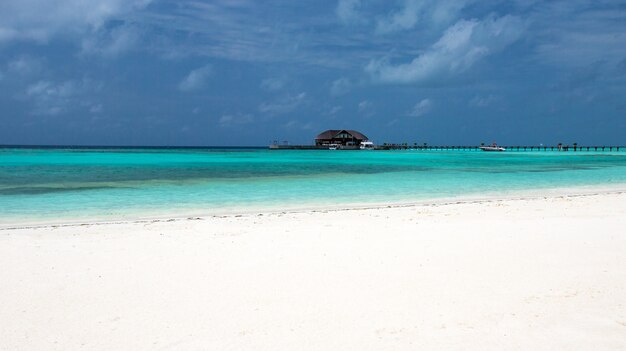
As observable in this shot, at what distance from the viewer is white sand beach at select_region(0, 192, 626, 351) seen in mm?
3518

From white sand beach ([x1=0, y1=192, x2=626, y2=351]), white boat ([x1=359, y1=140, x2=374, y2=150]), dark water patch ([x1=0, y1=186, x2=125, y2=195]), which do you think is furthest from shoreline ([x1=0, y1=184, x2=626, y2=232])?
white boat ([x1=359, y1=140, x2=374, y2=150])

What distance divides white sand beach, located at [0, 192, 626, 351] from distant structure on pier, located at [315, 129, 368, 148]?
87.2 m

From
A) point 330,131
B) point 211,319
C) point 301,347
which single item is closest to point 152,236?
point 211,319

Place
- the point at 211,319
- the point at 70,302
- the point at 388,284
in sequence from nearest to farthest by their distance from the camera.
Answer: the point at 211,319, the point at 70,302, the point at 388,284

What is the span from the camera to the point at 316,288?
4637mm

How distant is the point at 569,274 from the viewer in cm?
505

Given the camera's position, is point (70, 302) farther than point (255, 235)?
No

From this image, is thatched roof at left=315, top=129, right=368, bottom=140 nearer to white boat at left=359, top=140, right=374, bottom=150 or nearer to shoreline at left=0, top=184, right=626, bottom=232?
white boat at left=359, top=140, right=374, bottom=150

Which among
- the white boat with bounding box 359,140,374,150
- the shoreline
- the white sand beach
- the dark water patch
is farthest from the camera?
the white boat with bounding box 359,140,374,150

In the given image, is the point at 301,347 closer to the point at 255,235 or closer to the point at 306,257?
the point at 306,257

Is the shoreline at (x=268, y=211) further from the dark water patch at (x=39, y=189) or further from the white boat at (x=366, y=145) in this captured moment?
the white boat at (x=366, y=145)

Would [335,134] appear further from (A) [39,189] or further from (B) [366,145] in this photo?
(A) [39,189]

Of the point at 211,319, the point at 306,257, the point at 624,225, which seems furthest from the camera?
the point at 624,225

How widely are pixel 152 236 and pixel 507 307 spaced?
5331 mm
